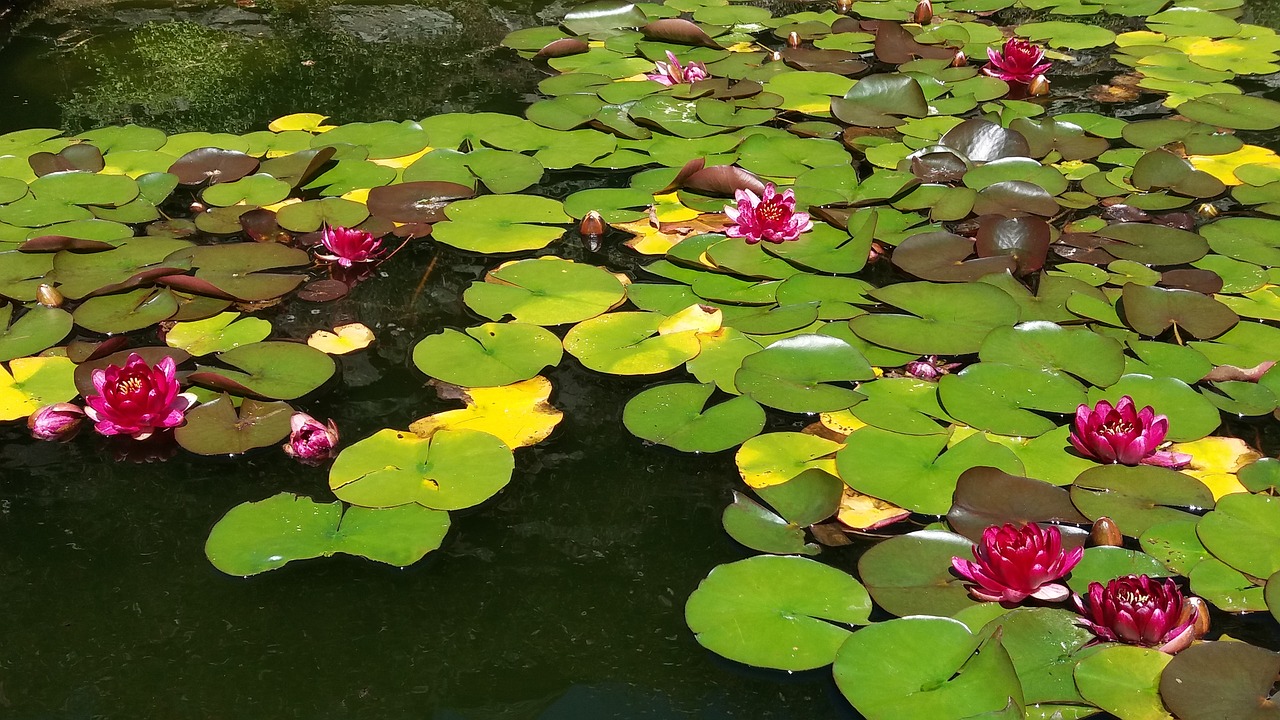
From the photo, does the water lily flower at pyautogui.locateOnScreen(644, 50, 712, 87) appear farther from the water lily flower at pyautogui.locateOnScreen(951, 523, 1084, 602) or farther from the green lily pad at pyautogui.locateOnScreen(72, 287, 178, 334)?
the water lily flower at pyautogui.locateOnScreen(951, 523, 1084, 602)

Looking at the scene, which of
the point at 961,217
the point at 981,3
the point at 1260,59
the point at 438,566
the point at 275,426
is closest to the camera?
the point at 438,566

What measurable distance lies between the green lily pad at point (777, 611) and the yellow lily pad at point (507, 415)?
55 centimetres

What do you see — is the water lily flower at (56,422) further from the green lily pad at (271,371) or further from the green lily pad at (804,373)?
the green lily pad at (804,373)

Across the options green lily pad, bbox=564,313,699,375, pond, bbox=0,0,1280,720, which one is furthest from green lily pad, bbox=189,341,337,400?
green lily pad, bbox=564,313,699,375

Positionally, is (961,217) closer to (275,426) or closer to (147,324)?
(275,426)

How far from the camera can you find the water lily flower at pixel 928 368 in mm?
2145

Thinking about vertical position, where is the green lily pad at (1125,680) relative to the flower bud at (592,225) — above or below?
below

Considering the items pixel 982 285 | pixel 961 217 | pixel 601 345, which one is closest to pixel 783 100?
pixel 961 217

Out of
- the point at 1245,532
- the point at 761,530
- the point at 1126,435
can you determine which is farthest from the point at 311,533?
the point at 1245,532

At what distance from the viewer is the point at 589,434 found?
2.05m

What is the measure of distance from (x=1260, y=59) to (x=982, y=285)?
238 cm

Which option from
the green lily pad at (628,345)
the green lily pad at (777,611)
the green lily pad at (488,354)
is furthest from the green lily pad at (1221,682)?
the green lily pad at (488,354)

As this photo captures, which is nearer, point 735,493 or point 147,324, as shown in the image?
point 735,493

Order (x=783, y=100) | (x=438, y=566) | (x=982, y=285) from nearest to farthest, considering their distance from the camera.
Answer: (x=438, y=566), (x=982, y=285), (x=783, y=100)
